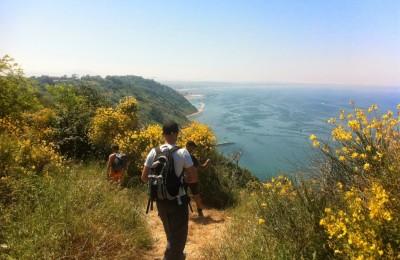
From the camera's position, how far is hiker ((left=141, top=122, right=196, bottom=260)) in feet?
13.1

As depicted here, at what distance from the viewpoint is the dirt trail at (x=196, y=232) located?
17.0 feet

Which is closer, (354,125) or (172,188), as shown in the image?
(172,188)

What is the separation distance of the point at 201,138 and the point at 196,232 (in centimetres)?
330

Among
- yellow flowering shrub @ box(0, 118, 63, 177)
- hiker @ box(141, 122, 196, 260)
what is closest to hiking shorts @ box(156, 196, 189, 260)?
hiker @ box(141, 122, 196, 260)

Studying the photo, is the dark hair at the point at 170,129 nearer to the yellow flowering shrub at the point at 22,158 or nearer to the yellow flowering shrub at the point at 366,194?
the yellow flowering shrub at the point at 366,194

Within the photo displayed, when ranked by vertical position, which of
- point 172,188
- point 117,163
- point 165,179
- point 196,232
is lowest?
point 196,232

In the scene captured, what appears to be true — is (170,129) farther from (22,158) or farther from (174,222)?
(22,158)

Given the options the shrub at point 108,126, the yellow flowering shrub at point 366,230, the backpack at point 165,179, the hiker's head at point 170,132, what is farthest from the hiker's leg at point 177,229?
the shrub at point 108,126

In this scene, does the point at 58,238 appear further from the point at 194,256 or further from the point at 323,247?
the point at 323,247

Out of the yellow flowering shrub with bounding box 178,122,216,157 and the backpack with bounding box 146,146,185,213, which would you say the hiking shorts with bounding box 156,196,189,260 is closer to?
the backpack with bounding box 146,146,185,213

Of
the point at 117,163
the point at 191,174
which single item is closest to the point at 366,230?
the point at 191,174

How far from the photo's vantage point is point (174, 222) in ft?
13.5

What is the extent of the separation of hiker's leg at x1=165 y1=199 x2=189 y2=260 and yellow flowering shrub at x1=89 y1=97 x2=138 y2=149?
25.8 feet

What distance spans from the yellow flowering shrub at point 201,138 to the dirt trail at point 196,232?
5.90 ft
